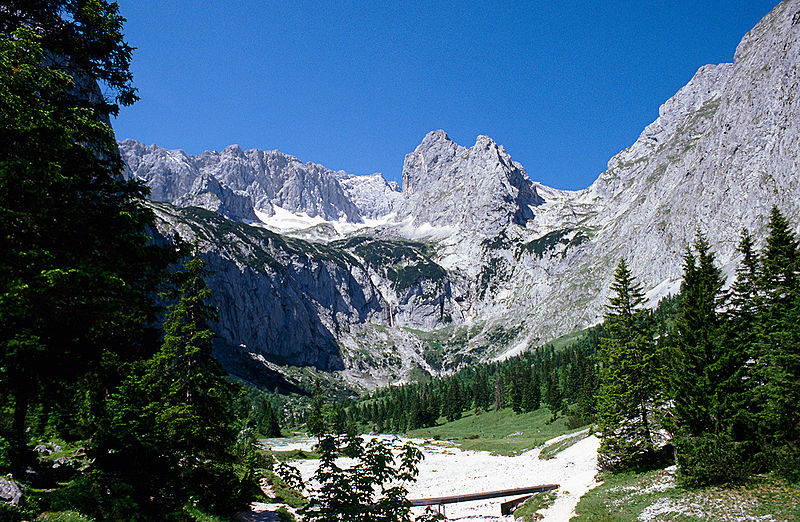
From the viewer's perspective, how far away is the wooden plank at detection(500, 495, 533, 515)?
1371 inches

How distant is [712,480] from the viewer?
81.6ft

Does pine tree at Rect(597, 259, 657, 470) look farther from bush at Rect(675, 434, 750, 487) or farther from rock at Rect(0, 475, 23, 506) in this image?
rock at Rect(0, 475, 23, 506)

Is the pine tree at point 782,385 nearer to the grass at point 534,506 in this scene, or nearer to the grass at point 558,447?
the grass at point 534,506

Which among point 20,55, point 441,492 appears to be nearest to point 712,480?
point 441,492

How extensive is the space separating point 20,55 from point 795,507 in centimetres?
3430

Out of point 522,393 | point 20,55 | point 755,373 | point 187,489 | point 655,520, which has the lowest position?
point 522,393

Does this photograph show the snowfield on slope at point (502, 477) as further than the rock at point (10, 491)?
Yes

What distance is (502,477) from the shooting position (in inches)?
1903

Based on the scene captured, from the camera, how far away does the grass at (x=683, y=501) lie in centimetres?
2041

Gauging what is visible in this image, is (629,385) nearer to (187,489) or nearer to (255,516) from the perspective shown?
(255,516)

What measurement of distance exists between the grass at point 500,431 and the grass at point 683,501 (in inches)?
1643

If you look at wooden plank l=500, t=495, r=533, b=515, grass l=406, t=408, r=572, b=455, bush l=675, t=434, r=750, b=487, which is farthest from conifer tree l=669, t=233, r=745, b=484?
grass l=406, t=408, r=572, b=455

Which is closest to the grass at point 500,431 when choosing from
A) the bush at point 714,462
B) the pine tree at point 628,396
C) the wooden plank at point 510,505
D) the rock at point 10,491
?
the wooden plank at point 510,505

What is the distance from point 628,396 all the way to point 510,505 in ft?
44.6
